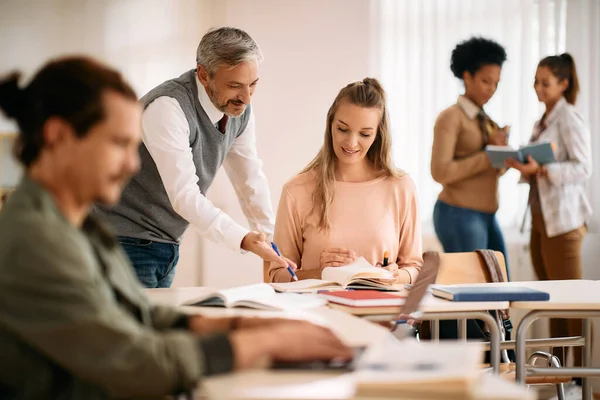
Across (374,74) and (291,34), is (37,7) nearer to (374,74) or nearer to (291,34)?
(291,34)

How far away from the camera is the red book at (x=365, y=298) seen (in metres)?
2.01

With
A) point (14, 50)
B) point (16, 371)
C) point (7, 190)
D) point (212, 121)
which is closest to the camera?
point (16, 371)

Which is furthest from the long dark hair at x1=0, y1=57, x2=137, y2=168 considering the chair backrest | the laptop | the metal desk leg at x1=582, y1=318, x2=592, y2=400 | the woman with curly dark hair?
the woman with curly dark hair

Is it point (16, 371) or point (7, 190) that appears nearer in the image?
point (16, 371)

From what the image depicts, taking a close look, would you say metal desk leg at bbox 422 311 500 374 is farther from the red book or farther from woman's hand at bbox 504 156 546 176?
woman's hand at bbox 504 156 546 176

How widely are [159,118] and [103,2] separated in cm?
280

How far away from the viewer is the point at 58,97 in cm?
112

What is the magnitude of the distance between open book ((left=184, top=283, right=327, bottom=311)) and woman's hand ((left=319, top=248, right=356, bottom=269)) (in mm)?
493

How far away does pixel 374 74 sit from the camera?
5109 mm

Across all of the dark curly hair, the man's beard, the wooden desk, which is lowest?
the wooden desk

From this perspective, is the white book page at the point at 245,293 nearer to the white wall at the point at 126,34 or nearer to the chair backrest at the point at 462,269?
the chair backrest at the point at 462,269

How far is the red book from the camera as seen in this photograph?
6.59 feet

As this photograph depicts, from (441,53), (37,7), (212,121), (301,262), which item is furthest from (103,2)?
(301,262)

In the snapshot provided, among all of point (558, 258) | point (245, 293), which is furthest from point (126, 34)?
point (245, 293)
